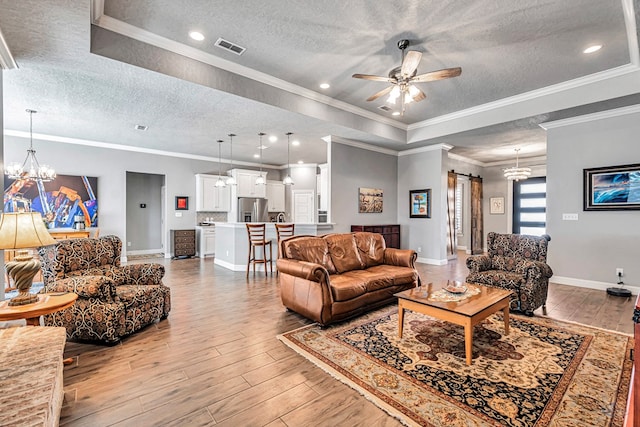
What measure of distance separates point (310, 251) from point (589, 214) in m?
4.86

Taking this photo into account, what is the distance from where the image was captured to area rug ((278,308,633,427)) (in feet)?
6.02

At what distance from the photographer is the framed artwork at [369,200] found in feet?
22.9

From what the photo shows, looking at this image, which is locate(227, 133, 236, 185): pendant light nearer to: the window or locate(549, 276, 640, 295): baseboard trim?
locate(549, 276, 640, 295): baseboard trim

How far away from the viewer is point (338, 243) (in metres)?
4.11

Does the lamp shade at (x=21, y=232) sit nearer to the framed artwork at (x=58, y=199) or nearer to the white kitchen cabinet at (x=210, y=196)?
the framed artwork at (x=58, y=199)

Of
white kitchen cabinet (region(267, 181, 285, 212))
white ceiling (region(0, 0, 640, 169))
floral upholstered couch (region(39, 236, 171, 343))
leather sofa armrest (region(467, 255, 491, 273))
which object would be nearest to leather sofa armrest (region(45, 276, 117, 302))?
floral upholstered couch (region(39, 236, 171, 343))

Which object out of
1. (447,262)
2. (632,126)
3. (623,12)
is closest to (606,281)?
(632,126)

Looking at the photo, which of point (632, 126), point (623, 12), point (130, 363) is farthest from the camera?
point (632, 126)

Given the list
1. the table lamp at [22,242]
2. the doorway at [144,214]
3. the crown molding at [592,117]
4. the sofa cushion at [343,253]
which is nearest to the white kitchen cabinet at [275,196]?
the doorway at [144,214]

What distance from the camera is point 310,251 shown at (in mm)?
3768

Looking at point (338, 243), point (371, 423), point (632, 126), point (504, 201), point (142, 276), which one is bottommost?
point (371, 423)

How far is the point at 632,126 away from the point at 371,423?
5938 mm

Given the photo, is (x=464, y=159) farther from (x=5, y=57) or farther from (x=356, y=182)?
(x=5, y=57)

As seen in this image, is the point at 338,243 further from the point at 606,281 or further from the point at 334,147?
the point at 606,281
